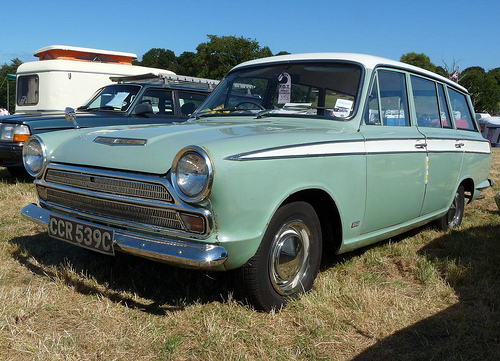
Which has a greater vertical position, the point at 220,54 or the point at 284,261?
the point at 220,54

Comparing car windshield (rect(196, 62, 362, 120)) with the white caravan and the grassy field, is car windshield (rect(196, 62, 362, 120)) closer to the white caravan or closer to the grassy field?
the grassy field

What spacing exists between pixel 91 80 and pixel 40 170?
331 inches

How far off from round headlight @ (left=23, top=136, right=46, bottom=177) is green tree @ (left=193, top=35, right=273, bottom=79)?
37.2 metres

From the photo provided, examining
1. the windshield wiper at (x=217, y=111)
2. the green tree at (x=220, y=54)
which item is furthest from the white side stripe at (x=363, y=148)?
the green tree at (x=220, y=54)

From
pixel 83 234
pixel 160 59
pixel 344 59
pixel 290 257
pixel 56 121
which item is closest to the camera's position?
pixel 83 234

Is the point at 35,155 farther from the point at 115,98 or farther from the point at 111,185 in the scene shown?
the point at 115,98

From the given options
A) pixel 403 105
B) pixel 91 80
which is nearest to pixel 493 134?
pixel 91 80

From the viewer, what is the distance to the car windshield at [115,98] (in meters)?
7.14

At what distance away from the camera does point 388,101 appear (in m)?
3.76

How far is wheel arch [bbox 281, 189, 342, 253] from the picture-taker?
2.97m

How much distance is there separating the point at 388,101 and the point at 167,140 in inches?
75.5

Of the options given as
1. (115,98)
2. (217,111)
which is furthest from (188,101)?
(217,111)

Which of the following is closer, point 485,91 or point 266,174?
point 266,174

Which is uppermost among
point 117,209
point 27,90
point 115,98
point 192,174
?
point 27,90
